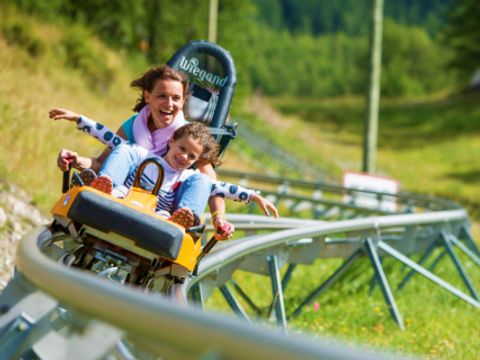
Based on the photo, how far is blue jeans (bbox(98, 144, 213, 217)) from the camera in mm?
5164

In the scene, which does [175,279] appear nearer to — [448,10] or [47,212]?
[47,212]

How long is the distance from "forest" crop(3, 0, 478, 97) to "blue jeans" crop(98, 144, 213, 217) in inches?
588

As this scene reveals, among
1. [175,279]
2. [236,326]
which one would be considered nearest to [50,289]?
[236,326]

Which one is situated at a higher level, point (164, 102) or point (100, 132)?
point (164, 102)

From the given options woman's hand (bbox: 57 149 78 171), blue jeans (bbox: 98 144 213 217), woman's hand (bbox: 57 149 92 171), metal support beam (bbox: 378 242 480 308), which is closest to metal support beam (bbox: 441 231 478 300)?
Result: metal support beam (bbox: 378 242 480 308)

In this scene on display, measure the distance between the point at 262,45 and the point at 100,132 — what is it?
153483mm

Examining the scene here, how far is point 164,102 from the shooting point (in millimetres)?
5801

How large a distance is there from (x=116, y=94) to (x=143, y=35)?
17.9m

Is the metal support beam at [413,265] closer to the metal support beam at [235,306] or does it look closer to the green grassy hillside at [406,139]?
the metal support beam at [235,306]

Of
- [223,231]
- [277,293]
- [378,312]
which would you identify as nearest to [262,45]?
[378,312]

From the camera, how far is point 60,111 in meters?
5.48

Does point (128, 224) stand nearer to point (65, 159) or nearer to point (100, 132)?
point (65, 159)

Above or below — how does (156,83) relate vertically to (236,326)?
above

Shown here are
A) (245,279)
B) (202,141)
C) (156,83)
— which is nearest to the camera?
(202,141)
